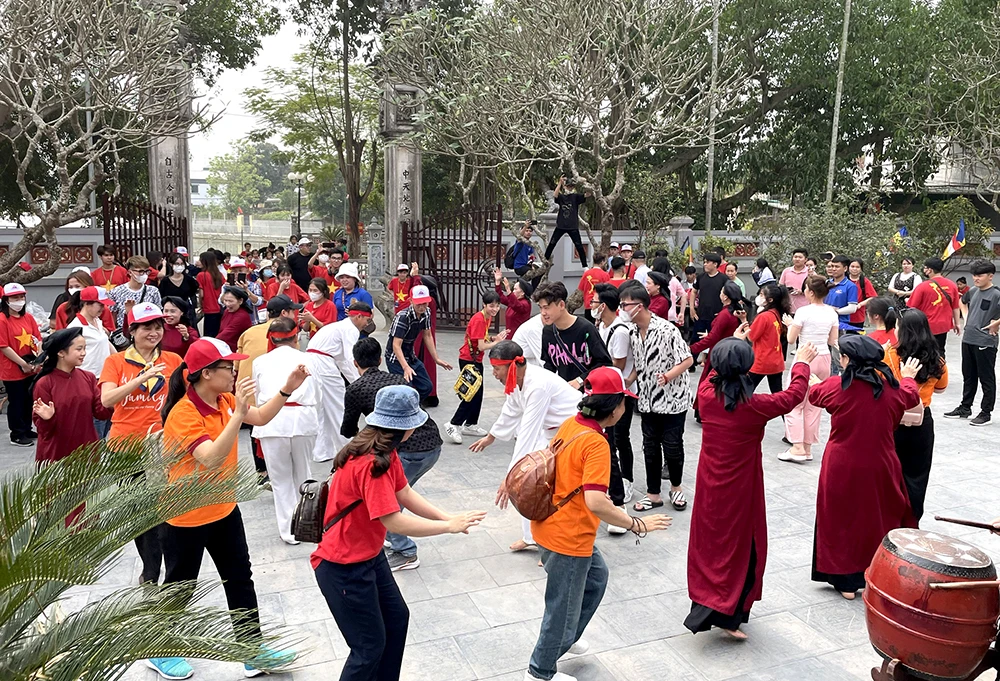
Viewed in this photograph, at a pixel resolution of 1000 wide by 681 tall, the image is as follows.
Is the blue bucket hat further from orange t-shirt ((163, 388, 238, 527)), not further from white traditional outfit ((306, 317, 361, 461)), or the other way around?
white traditional outfit ((306, 317, 361, 461))

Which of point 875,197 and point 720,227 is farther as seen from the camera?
point 720,227

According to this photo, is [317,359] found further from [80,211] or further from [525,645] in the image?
[80,211]

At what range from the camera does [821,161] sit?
2161 cm

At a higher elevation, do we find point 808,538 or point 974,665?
point 974,665

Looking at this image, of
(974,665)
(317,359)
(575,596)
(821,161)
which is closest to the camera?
→ (974,665)

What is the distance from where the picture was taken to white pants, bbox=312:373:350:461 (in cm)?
719

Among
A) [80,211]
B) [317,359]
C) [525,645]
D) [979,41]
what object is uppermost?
[979,41]

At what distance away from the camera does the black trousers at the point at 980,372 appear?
9133 mm

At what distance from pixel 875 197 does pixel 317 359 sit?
764 inches

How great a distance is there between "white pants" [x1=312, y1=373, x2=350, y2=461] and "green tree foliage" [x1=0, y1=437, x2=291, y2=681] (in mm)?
3749

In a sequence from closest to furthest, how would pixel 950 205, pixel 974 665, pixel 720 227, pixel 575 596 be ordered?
1. pixel 974 665
2. pixel 575 596
3. pixel 950 205
4. pixel 720 227

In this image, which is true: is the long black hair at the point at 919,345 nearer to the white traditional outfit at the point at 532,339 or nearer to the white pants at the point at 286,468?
the white traditional outfit at the point at 532,339

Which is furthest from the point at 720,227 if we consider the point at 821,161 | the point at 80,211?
the point at 80,211

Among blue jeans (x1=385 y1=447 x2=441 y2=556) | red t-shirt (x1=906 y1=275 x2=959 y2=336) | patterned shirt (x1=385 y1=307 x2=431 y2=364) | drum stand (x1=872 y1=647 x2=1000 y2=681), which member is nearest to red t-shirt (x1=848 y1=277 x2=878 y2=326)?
red t-shirt (x1=906 y1=275 x2=959 y2=336)
